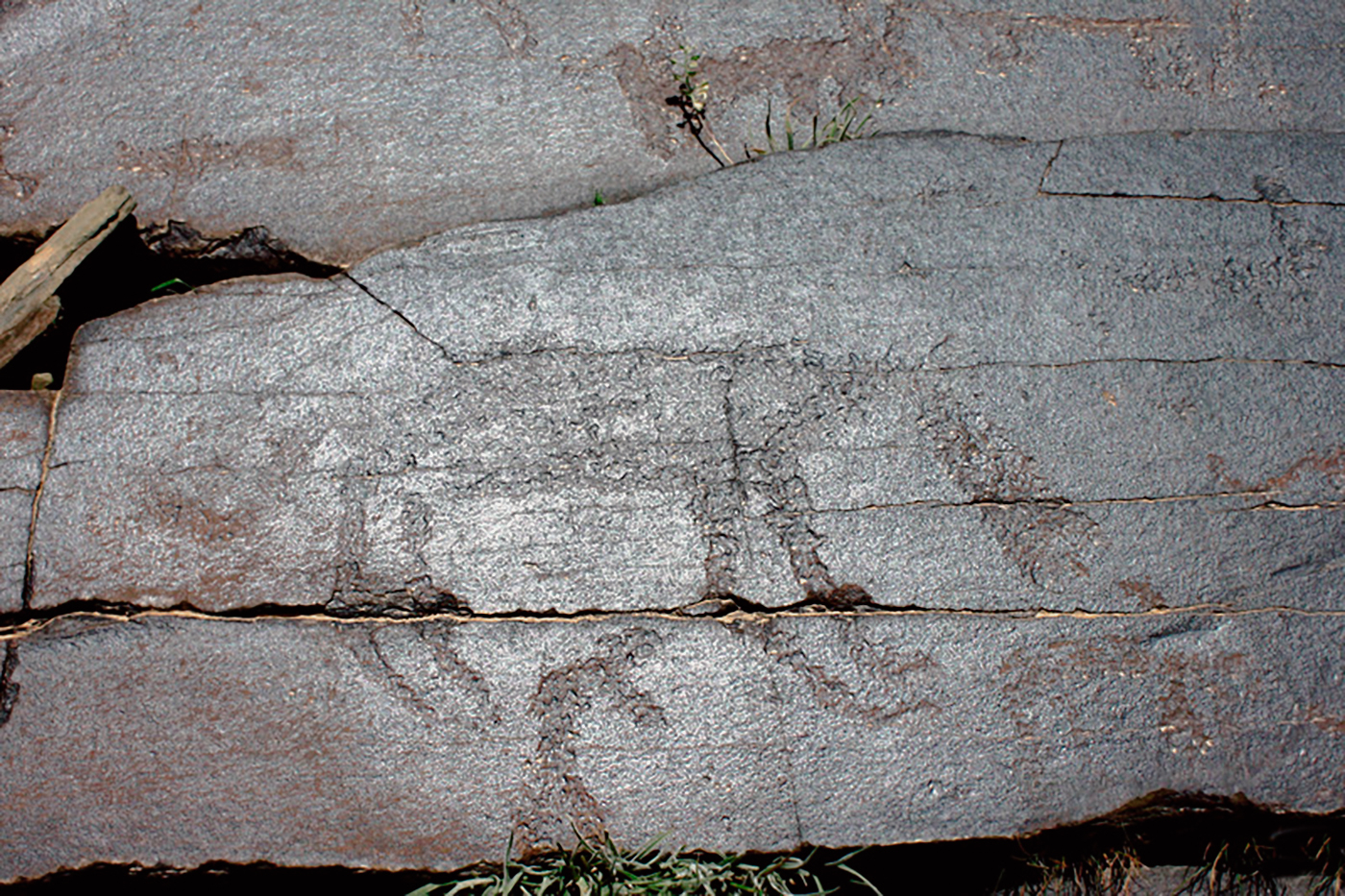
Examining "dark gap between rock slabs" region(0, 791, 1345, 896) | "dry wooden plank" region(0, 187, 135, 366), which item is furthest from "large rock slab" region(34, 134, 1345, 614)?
"dark gap between rock slabs" region(0, 791, 1345, 896)

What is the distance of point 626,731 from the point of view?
1.66m

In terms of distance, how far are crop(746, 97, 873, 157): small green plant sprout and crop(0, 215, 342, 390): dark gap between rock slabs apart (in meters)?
1.03

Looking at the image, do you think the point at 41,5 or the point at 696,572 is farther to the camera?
the point at 41,5

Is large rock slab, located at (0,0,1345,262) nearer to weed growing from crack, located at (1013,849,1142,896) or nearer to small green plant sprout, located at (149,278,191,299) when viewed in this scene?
small green plant sprout, located at (149,278,191,299)

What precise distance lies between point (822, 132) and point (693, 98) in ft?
1.05

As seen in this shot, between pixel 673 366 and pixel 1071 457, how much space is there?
0.81m

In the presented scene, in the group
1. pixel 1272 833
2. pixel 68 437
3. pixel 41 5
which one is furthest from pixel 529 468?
pixel 41 5

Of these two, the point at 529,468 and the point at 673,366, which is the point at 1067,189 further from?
the point at 529,468

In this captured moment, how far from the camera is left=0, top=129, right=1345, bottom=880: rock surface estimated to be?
163cm

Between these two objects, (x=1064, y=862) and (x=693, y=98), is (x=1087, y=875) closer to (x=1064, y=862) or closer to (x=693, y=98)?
(x=1064, y=862)

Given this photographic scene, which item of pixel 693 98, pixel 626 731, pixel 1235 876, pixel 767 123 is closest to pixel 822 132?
pixel 767 123

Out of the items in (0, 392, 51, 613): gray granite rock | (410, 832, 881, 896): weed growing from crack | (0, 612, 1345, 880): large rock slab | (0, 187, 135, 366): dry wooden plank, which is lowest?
(410, 832, 881, 896): weed growing from crack

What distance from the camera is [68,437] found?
5.99 ft

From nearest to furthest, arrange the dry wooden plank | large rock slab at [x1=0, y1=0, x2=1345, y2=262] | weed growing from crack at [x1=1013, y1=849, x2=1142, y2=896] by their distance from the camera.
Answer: weed growing from crack at [x1=1013, y1=849, x2=1142, y2=896] < the dry wooden plank < large rock slab at [x1=0, y1=0, x2=1345, y2=262]
